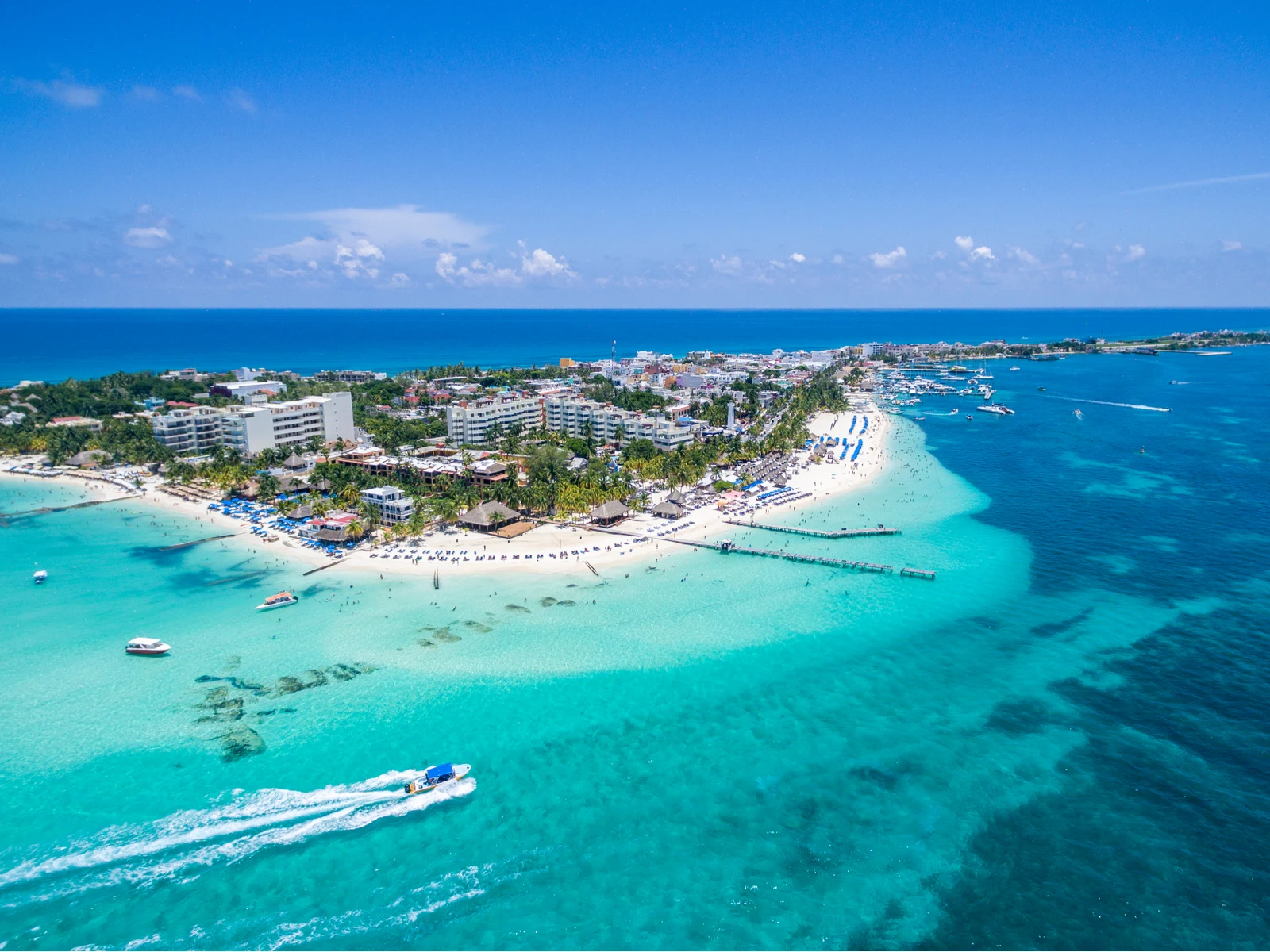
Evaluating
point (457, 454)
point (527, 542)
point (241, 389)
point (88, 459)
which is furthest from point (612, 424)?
point (241, 389)

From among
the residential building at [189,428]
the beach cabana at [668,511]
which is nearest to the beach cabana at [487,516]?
the beach cabana at [668,511]

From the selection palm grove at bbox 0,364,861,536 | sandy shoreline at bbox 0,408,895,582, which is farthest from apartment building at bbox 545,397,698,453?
sandy shoreline at bbox 0,408,895,582

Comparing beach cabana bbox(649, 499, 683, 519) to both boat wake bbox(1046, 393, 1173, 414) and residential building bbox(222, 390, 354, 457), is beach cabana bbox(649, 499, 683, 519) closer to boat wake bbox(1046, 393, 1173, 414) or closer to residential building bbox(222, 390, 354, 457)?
residential building bbox(222, 390, 354, 457)

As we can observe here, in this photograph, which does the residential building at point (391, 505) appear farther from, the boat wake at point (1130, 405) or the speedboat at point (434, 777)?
the boat wake at point (1130, 405)

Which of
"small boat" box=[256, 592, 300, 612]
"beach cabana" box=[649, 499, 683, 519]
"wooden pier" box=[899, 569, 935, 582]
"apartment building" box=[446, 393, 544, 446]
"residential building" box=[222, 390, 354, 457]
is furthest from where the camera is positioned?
"apartment building" box=[446, 393, 544, 446]

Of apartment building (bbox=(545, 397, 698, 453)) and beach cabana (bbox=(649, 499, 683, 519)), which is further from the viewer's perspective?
apartment building (bbox=(545, 397, 698, 453))

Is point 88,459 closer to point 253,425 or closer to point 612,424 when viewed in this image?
point 253,425
